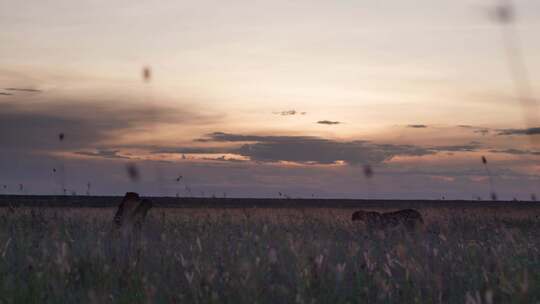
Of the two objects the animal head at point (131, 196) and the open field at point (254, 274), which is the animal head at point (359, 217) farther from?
the open field at point (254, 274)

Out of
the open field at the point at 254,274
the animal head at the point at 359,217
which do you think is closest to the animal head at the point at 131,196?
the open field at the point at 254,274

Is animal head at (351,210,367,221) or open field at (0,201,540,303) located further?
animal head at (351,210,367,221)

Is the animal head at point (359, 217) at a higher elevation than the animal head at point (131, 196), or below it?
below

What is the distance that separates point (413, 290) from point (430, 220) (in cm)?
1167

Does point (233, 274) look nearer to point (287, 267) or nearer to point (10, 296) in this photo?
point (287, 267)

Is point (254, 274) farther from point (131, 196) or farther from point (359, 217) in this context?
point (359, 217)

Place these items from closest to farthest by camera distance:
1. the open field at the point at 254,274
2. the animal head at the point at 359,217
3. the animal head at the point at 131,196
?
the open field at the point at 254,274
the animal head at the point at 131,196
the animal head at the point at 359,217

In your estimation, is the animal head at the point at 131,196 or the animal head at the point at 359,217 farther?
the animal head at the point at 359,217

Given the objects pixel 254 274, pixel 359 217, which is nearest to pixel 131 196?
pixel 359 217

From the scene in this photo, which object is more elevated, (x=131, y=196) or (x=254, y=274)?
(x=131, y=196)

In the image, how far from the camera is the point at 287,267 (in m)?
7.46

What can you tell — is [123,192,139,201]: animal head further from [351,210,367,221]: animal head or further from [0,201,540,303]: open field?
[351,210,367,221]: animal head

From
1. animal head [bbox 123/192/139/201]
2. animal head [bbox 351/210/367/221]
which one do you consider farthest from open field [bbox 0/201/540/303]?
animal head [bbox 351/210/367/221]

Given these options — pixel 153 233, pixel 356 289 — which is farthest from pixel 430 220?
pixel 356 289
